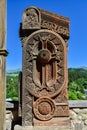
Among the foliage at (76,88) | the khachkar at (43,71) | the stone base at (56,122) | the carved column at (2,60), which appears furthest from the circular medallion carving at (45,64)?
the carved column at (2,60)

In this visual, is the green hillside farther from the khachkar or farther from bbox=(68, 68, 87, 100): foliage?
the khachkar

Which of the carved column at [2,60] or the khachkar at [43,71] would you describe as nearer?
the carved column at [2,60]

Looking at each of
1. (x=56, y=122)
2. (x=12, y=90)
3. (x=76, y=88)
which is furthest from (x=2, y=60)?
(x=76, y=88)

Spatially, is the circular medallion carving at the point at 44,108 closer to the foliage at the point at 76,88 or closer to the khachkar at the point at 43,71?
the khachkar at the point at 43,71

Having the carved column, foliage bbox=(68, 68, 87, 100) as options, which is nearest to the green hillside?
foliage bbox=(68, 68, 87, 100)

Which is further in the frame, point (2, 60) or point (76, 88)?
point (76, 88)

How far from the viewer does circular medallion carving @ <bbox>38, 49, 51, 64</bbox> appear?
217 inches

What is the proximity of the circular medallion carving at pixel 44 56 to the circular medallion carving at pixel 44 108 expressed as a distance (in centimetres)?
60

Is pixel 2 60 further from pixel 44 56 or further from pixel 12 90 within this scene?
pixel 12 90

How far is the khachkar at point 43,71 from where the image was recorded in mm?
5484

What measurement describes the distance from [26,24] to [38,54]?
509 millimetres

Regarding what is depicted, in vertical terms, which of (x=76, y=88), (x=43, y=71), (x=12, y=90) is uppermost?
(x=76, y=88)

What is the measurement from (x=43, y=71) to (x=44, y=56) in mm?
241

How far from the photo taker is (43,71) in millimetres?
5547
